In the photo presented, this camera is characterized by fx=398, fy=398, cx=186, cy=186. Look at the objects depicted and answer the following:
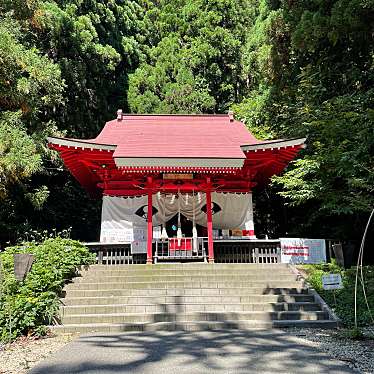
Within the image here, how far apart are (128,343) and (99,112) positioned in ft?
48.7

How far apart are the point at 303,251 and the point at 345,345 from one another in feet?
15.9

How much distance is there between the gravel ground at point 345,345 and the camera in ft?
14.4

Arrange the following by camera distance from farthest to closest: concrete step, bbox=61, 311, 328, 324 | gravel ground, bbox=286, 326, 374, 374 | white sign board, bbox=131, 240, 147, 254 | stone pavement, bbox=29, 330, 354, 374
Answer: white sign board, bbox=131, 240, 147, 254 → concrete step, bbox=61, 311, 328, 324 → gravel ground, bbox=286, 326, 374, 374 → stone pavement, bbox=29, 330, 354, 374

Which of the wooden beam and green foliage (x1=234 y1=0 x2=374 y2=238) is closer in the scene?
green foliage (x1=234 y1=0 x2=374 y2=238)

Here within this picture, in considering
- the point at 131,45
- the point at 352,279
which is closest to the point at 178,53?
the point at 131,45

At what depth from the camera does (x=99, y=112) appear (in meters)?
18.8

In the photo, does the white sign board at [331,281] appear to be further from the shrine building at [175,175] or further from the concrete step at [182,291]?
the shrine building at [175,175]

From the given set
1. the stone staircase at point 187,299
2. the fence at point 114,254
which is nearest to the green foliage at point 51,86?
the fence at point 114,254

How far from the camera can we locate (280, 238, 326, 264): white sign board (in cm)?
990

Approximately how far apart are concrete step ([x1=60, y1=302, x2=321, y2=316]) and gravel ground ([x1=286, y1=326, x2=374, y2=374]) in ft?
2.87

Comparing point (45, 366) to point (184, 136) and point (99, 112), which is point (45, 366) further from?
point (99, 112)

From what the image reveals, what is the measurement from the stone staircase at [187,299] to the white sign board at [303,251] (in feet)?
2.29

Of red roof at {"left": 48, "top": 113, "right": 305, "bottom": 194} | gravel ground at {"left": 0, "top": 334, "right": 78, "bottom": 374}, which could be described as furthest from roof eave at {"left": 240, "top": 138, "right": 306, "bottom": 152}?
gravel ground at {"left": 0, "top": 334, "right": 78, "bottom": 374}

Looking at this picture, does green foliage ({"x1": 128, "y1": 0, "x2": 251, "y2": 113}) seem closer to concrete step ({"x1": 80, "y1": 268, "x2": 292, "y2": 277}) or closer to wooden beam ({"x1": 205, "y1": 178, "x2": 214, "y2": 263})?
wooden beam ({"x1": 205, "y1": 178, "x2": 214, "y2": 263})
